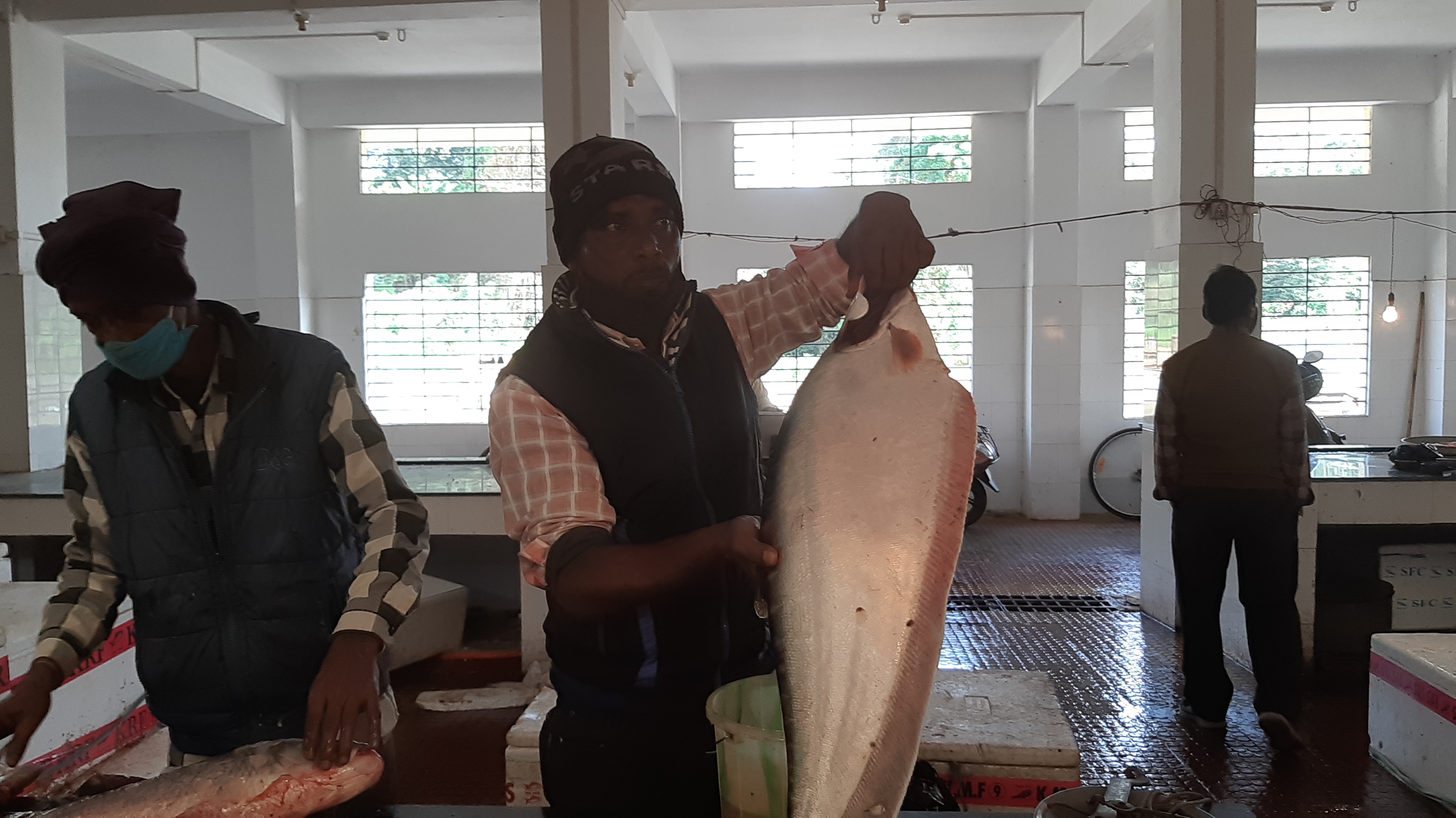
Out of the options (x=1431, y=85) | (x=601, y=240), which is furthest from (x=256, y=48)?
(x=1431, y=85)

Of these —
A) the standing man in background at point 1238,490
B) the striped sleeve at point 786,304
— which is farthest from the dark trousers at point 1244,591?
the striped sleeve at point 786,304

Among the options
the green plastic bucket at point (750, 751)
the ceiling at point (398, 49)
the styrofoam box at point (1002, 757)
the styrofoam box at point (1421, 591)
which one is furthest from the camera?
the ceiling at point (398, 49)

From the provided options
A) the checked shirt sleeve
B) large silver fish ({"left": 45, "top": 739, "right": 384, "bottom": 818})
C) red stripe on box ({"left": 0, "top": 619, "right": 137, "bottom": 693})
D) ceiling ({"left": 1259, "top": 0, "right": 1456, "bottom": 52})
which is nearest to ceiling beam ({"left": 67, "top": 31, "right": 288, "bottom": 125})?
red stripe on box ({"left": 0, "top": 619, "right": 137, "bottom": 693})

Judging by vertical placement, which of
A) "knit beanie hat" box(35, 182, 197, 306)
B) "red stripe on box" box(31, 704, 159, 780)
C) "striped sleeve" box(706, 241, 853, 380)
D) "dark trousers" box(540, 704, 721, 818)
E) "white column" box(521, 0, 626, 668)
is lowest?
"red stripe on box" box(31, 704, 159, 780)

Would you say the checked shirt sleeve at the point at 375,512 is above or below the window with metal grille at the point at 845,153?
below

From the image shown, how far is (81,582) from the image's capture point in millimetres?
1668

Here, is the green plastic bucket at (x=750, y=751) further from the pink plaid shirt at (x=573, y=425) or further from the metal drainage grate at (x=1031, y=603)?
the metal drainage grate at (x=1031, y=603)

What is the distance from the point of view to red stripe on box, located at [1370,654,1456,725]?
2969mm

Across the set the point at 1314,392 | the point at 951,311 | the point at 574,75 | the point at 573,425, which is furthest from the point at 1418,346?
the point at 573,425

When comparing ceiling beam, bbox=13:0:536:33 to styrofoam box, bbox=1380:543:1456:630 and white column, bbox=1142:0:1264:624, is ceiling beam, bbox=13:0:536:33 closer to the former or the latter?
white column, bbox=1142:0:1264:624

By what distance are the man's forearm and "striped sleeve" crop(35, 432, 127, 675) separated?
1.08 metres

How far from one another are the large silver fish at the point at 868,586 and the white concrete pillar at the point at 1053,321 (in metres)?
7.87

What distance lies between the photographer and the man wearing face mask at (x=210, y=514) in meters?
1.56

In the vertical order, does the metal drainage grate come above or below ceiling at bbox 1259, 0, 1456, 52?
below
